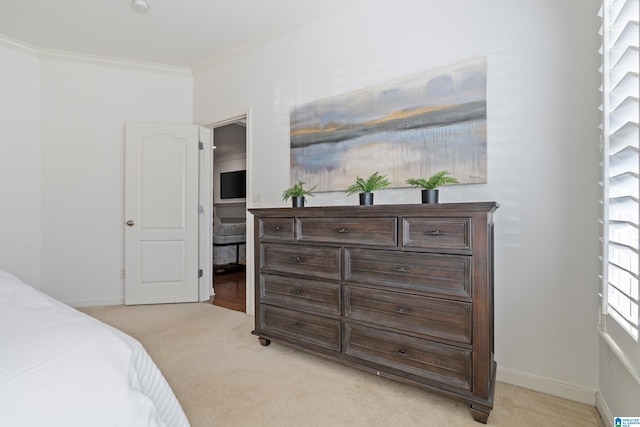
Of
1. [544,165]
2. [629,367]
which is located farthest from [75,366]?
[544,165]

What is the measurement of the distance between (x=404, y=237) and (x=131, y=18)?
10.2ft

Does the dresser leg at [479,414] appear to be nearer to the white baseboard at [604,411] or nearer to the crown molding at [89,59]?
the white baseboard at [604,411]

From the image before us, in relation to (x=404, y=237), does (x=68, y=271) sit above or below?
below

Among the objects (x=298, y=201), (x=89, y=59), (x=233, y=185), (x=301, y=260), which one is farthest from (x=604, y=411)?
(x=233, y=185)

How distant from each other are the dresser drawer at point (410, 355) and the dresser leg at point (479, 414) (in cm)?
10

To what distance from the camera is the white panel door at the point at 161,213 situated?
3.73m

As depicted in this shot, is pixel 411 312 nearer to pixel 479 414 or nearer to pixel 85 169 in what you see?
pixel 479 414

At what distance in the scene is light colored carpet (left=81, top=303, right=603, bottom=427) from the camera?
5.27ft

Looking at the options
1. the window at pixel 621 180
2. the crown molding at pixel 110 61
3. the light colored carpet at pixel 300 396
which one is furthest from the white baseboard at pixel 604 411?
the crown molding at pixel 110 61

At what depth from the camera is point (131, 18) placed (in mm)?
2965

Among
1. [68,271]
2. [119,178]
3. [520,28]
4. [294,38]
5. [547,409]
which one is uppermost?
[294,38]

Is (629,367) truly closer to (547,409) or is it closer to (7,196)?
(547,409)

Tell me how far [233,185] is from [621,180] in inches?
281

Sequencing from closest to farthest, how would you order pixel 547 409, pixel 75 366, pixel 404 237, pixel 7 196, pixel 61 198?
pixel 75 366 < pixel 547 409 < pixel 404 237 < pixel 7 196 < pixel 61 198
